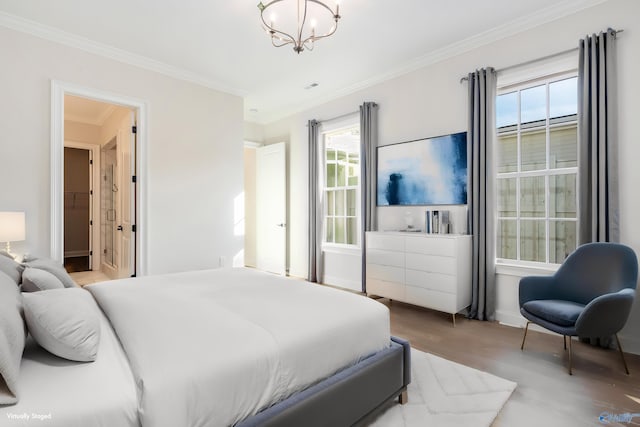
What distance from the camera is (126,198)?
4.38m

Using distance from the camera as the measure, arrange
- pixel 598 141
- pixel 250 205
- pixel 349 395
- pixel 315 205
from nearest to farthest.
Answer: pixel 349 395 < pixel 598 141 < pixel 315 205 < pixel 250 205

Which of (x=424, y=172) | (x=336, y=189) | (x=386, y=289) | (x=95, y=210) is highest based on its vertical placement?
(x=424, y=172)

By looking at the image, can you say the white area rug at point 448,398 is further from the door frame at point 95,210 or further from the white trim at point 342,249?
the door frame at point 95,210

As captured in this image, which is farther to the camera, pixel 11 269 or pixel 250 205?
pixel 250 205

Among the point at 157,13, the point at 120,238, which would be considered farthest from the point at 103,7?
the point at 120,238

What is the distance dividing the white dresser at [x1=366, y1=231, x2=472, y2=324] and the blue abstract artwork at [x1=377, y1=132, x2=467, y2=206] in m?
0.54

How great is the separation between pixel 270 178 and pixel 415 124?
9.46 ft

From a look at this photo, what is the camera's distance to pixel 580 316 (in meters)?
2.21

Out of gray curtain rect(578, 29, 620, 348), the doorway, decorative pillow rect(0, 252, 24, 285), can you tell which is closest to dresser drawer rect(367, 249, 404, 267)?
gray curtain rect(578, 29, 620, 348)

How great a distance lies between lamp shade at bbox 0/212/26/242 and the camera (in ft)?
9.07

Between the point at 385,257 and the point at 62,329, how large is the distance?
10.4ft

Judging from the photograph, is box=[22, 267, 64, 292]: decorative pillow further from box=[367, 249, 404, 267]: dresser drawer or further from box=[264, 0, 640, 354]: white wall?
box=[264, 0, 640, 354]: white wall

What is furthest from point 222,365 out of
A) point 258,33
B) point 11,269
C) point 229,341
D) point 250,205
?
point 250,205

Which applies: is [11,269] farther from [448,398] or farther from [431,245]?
[431,245]
